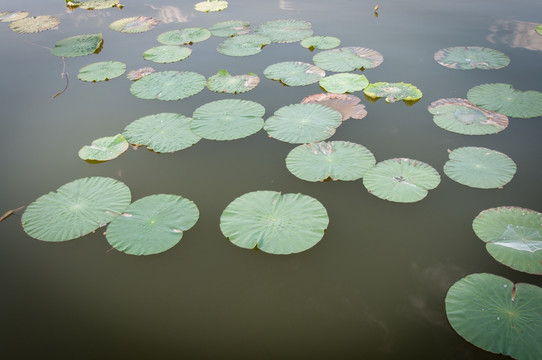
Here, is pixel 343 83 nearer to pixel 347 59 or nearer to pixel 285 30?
pixel 347 59

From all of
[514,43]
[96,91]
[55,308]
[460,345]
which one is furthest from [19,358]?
[514,43]

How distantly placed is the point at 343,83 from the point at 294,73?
25.9 inches

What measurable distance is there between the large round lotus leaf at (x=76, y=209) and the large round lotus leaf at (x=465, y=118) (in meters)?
3.19

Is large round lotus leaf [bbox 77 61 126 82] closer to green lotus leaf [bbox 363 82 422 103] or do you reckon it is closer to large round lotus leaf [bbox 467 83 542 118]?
green lotus leaf [bbox 363 82 422 103]

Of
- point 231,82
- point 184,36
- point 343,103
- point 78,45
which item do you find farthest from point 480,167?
point 78,45

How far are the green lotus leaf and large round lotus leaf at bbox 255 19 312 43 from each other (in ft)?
6.11

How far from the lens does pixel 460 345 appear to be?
221 cm

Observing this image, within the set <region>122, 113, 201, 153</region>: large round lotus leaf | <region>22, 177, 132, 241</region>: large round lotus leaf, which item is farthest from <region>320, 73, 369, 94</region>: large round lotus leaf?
<region>22, 177, 132, 241</region>: large round lotus leaf

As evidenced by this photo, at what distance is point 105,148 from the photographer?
376 cm

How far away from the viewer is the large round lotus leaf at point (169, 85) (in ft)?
15.0

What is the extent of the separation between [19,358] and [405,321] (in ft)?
7.69

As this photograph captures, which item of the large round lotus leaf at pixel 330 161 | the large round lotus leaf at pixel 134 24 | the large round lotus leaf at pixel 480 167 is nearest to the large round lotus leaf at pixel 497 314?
the large round lotus leaf at pixel 480 167

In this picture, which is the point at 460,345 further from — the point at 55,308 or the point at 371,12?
the point at 371,12

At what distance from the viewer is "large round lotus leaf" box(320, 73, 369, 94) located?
452cm
